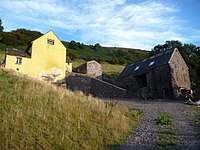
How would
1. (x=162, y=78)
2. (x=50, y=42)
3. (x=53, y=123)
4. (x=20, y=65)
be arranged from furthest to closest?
(x=50, y=42), (x=162, y=78), (x=20, y=65), (x=53, y=123)

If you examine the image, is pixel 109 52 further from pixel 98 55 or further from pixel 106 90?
pixel 106 90

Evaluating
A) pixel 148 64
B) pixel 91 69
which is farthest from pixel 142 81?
pixel 91 69

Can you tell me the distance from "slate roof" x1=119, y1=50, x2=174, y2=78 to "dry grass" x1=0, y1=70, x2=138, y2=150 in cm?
2404

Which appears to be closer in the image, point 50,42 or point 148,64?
point 50,42

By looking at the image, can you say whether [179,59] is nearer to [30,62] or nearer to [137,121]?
[30,62]

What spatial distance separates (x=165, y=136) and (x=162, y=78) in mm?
24489

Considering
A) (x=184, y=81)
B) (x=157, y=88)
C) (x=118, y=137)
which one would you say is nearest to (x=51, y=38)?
(x=157, y=88)

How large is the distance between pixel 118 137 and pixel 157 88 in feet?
84.7

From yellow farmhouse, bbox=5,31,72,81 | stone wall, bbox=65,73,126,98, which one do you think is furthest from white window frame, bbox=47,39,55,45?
stone wall, bbox=65,73,126,98

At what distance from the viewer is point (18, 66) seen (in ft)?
109

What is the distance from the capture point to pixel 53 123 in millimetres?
9828

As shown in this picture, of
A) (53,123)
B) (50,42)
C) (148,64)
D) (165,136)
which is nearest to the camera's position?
(53,123)

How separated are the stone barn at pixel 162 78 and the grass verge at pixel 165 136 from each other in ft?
62.9

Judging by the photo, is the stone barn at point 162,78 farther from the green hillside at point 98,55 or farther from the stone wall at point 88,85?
the green hillside at point 98,55
